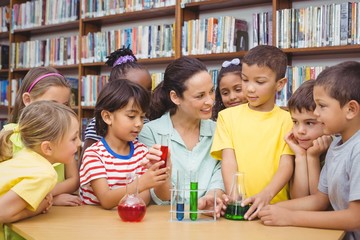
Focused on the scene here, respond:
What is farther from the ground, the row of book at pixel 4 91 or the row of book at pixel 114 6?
the row of book at pixel 114 6

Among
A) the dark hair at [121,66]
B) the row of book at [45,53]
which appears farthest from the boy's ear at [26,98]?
the row of book at [45,53]

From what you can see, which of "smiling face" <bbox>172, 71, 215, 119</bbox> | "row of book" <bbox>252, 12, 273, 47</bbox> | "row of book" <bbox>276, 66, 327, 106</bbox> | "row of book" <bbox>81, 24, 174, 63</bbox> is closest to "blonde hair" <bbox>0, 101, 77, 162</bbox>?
"smiling face" <bbox>172, 71, 215, 119</bbox>

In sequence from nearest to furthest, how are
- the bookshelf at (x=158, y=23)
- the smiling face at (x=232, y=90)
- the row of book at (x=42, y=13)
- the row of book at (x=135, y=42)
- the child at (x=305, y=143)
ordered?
the child at (x=305, y=143) → the smiling face at (x=232, y=90) → the bookshelf at (x=158, y=23) → the row of book at (x=135, y=42) → the row of book at (x=42, y=13)

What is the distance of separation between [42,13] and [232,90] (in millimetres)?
3293

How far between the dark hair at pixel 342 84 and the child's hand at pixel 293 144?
0.26 m

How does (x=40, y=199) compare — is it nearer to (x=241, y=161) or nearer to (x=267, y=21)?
(x=241, y=161)

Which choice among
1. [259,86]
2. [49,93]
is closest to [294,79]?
[259,86]

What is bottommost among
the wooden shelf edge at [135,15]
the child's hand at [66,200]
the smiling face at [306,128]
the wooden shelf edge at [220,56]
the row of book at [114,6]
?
A: the child's hand at [66,200]

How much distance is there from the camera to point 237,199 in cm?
158

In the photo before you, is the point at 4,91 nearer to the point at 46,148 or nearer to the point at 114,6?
the point at 114,6

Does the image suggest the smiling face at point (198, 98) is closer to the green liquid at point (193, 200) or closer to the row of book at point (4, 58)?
the green liquid at point (193, 200)

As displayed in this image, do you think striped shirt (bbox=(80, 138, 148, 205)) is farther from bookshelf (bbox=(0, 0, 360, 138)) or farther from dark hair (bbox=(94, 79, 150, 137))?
bookshelf (bbox=(0, 0, 360, 138))

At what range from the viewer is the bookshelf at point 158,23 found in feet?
11.6

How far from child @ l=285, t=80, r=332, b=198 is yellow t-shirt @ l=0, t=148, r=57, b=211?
Result: 34.2 inches
